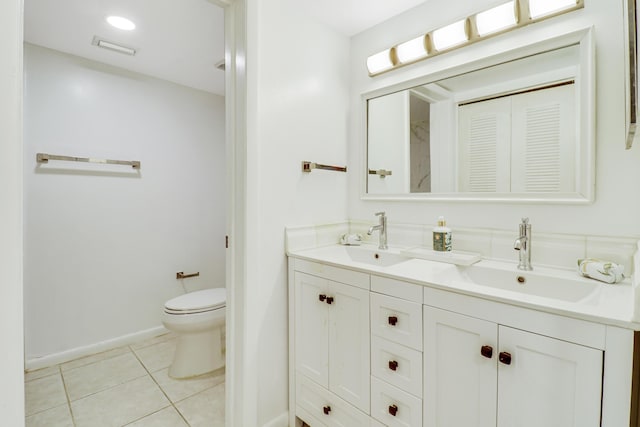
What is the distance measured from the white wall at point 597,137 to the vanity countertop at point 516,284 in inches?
7.8

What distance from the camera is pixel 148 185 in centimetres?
246

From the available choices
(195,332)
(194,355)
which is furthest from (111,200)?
(194,355)

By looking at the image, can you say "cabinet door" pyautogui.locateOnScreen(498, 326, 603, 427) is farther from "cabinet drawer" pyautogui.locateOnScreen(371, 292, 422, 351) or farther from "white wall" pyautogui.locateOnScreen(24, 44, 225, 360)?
"white wall" pyautogui.locateOnScreen(24, 44, 225, 360)

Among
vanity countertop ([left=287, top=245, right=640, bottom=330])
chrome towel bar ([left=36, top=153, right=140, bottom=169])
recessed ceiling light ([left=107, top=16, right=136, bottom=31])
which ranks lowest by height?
vanity countertop ([left=287, top=245, right=640, bottom=330])

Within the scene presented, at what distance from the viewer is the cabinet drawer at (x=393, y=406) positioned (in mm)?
1068

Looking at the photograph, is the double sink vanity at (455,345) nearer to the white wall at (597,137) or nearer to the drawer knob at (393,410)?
the drawer knob at (393,410)

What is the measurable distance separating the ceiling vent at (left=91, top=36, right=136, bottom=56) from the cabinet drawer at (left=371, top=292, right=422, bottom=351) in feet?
7.41

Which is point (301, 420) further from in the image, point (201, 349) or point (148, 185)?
point (148, 185)

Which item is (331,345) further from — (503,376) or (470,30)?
(470,30)

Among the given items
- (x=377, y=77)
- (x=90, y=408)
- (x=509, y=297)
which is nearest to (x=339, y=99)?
(x=377, y=77)

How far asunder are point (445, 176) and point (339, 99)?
31.5 inches

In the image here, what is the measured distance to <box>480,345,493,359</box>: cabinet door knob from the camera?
34.9 inches

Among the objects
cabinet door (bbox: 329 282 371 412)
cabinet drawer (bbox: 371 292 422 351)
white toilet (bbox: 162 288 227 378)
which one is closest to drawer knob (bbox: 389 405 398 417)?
cabinet door (bbox: 329 282 371 412)

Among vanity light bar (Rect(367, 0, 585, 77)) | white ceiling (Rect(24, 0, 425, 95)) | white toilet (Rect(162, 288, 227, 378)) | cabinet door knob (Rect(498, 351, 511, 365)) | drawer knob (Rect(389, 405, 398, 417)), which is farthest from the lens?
white toilet (Rect(162, 288, 227, 378))
